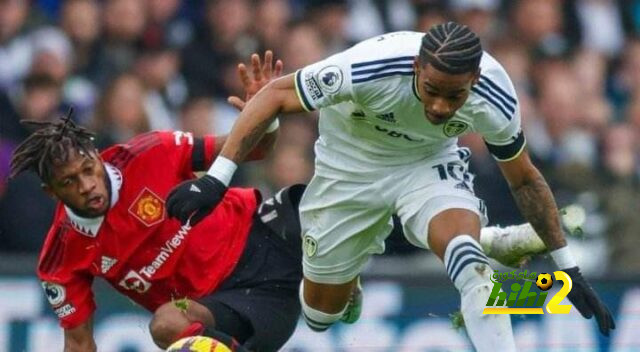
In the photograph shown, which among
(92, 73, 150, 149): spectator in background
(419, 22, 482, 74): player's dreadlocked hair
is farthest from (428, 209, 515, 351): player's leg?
(92, 73, 150, 149): spectator in background

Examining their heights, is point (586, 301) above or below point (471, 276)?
below

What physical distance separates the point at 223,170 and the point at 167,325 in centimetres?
100

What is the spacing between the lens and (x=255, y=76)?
9.94 metres

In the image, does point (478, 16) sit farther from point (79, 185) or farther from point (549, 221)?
point (79, 185)

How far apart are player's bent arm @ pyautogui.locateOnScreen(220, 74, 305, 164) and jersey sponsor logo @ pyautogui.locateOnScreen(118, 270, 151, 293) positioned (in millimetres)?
1165

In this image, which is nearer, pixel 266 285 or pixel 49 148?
pixel 49 148

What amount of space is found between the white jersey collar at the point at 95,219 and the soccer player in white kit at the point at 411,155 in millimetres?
972

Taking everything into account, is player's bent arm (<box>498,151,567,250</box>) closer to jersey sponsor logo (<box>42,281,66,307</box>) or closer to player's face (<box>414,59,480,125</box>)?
player's face (<box>414,59,480,125</box>)

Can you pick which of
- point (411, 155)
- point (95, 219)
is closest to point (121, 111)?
point (95, 219)

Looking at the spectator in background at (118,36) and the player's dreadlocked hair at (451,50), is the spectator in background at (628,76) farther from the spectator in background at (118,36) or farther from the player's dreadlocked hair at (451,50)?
the player's dreadlocked hair at (451,50)

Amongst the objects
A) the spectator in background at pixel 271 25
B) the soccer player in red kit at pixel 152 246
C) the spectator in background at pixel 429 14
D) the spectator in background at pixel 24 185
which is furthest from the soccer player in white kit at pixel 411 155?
the spectator in background at pixel 429 14

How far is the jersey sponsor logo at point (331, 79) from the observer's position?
29.1 ft

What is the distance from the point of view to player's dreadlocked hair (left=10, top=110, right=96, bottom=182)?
30.7ft

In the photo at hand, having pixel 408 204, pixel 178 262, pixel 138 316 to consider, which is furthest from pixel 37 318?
pixel 408 204
